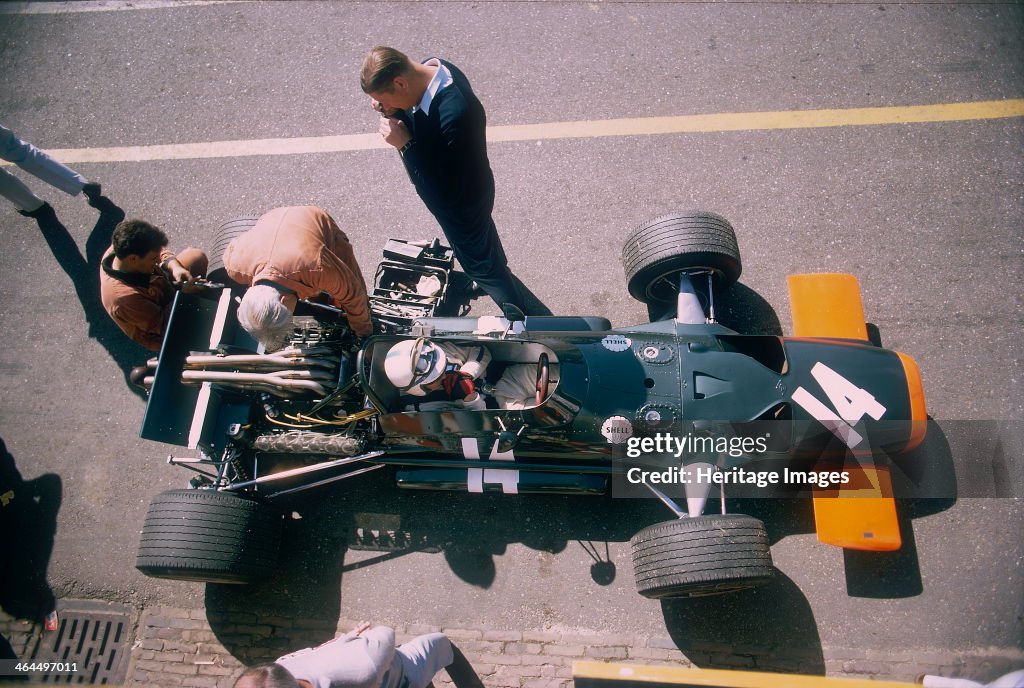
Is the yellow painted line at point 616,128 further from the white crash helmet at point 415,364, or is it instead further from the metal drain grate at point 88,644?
the metal drain grate at point 88,644

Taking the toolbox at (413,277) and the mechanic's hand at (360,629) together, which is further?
the toolbox at (413,277)

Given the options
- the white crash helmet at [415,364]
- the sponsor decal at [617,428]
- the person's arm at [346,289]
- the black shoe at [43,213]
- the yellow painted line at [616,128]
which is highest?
the yellow painted line at [616,128]

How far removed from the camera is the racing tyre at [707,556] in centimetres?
353

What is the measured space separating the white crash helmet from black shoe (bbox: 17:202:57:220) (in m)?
4.48

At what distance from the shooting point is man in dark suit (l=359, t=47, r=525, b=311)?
347cm

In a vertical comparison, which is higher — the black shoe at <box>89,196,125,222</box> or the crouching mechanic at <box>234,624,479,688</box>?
the black shoe at <box>89,196,125,222</box>

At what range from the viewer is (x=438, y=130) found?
365 cm

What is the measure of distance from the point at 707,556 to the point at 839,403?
4.13ft

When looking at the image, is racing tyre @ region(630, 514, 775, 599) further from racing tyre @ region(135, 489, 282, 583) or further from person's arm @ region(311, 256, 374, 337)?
racing tyre @ region(135, 489, 282, 583)

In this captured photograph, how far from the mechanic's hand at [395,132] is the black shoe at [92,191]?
371 centimetres

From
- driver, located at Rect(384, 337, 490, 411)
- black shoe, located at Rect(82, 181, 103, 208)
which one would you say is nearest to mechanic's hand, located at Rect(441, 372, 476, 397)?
driver, located at Rect(384, 337, 490, 411)

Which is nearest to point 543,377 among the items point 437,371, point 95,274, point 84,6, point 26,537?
point 437,371

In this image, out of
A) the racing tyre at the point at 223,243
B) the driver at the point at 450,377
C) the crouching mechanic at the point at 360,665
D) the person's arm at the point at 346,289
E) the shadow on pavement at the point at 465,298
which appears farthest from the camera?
the shadow on pavement at the point at 465,298

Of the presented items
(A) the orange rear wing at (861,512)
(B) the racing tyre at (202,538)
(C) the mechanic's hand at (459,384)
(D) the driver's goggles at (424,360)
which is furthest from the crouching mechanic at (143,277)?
(A) the orange rear wing at (861,512)
